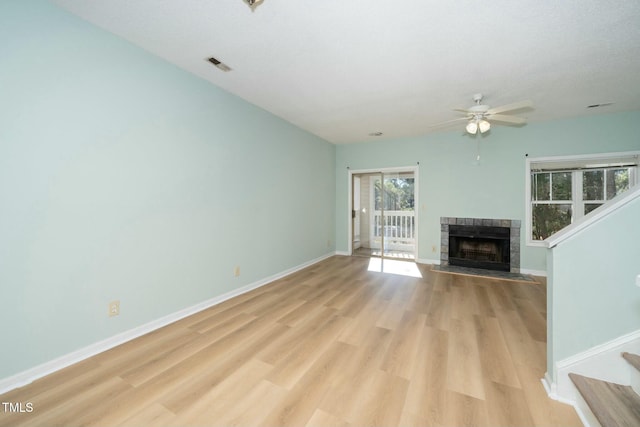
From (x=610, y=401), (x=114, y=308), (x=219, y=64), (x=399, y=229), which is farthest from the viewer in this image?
(x=399, y=229)

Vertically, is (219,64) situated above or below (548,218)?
above

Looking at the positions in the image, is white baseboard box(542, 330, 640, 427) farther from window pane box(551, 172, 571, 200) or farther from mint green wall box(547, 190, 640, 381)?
window pane box(551, 172, 571, 200)

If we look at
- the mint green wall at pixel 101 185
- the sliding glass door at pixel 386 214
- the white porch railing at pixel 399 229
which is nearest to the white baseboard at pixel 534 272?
the sliding glass door at pixel 386 214

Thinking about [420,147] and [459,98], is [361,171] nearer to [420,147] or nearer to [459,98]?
[420,147]

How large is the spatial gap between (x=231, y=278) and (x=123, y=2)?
2.85m

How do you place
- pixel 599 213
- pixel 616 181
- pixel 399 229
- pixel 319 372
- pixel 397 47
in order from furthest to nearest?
pixel 399 229
pixel 616 181
pixel 397 47
pixel 319 372
pixel 599 213

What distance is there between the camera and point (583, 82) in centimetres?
283

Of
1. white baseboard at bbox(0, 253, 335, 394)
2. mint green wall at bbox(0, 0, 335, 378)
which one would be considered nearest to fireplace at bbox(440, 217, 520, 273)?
mint green wall at bbox(0, 0, 335, 378)

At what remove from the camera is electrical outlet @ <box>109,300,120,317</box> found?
207cm

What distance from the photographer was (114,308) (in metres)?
2.09

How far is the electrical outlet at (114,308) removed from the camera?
6.79 ft

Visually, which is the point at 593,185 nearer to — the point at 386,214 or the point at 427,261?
the point at 427,261

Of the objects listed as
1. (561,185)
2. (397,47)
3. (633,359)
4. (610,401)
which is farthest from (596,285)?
(561,185)

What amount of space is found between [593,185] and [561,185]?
0.39m
